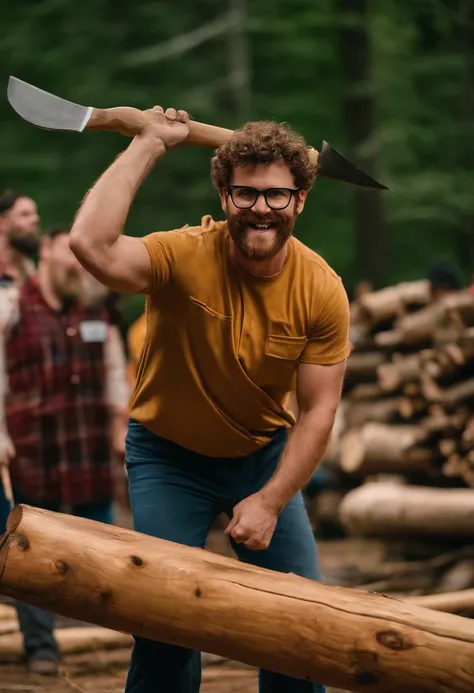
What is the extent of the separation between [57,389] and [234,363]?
112 inches

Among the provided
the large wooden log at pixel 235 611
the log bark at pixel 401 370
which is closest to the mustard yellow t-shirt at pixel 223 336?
the large wooden log at pixel 235 611

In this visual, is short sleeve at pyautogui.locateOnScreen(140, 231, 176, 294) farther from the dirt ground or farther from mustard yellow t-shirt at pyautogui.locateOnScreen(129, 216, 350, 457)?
the dirt ground

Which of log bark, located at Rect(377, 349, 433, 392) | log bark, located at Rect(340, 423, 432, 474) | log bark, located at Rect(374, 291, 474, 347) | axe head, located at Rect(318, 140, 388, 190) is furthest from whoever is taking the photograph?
log bark, located at Rect(377, 349, 433, 392)

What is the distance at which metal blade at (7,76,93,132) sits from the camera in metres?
4.38

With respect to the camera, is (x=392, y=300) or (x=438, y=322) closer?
(x=438, y=322)

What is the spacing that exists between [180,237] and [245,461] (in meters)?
0.87

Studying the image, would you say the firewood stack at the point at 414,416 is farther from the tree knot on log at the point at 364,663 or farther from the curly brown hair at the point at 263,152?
the curly brown hair at the point at 263,152

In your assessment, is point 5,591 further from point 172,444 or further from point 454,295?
point 454,295

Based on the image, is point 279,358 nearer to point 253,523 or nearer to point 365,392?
point 253,523

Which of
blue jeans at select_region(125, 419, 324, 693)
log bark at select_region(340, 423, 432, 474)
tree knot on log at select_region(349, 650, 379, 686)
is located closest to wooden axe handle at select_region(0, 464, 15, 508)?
blue jeans at select_region(125, 419, 324, 693)

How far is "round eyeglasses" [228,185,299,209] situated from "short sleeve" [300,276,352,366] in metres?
0.40

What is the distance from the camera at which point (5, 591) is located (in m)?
4.23

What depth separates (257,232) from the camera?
4477 mm

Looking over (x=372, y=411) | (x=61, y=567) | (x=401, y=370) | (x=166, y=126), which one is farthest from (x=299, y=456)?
(x=372, y=411)
